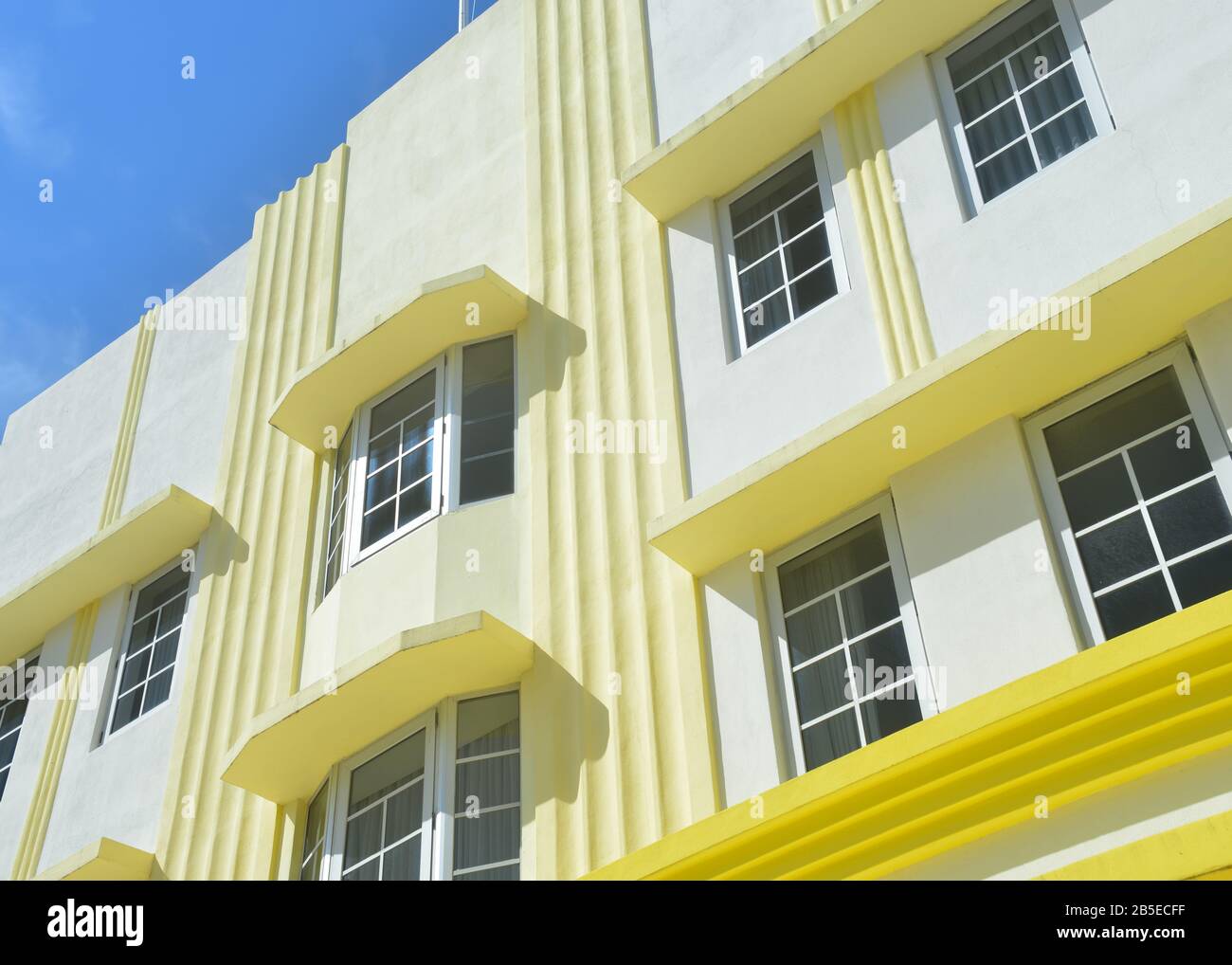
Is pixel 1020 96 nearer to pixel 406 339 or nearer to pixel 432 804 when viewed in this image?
pixel 406 339

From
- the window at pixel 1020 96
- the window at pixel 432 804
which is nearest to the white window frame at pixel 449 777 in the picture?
the window at pixel 432 804

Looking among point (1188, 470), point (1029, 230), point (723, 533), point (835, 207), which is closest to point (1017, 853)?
point (1188, 470)

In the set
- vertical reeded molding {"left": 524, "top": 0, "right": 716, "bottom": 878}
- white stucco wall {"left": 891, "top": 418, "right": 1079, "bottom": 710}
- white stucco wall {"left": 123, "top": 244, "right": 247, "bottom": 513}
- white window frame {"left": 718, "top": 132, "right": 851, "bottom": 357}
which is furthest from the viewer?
white stucco wall {"left": 123, "top": 244, "right": 247, "bottom": 513}

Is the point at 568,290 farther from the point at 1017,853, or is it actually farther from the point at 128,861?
the point at 1017,853

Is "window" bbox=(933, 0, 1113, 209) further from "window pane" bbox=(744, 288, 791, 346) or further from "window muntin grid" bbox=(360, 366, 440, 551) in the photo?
"window muntin grid" bbox=(360, 366, 440, 551)

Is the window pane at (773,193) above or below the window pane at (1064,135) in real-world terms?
above

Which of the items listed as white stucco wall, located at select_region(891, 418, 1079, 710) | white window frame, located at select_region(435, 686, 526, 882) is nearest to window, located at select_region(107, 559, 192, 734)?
white window frame, located at select_region(435, 686, 526, 882)

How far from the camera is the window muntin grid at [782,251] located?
33.2 feet

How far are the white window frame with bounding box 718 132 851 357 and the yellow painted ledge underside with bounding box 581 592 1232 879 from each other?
145 inches

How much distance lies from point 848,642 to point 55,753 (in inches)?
310

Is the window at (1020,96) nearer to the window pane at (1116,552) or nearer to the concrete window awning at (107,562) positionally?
the window pane at (1116,552)

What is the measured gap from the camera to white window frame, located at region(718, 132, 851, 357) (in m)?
9.91

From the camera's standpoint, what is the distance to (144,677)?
42.9ft

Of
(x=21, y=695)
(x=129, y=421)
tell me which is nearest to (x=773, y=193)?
(x=129, y=421)
